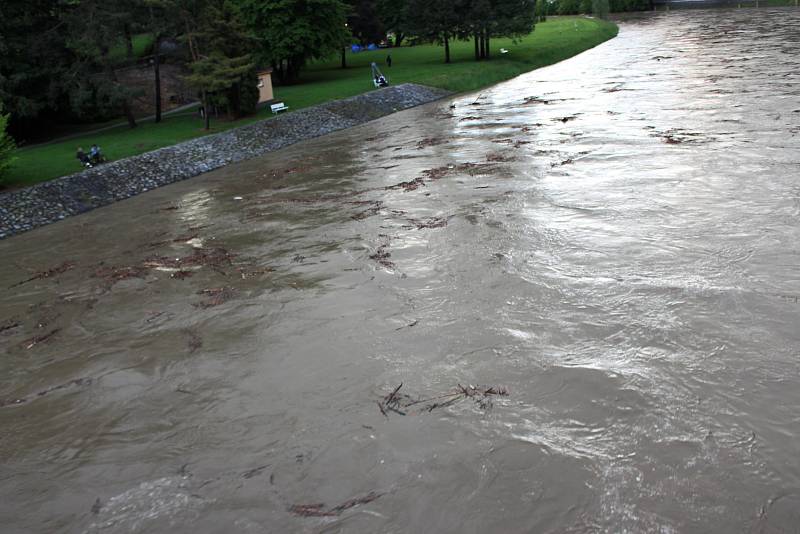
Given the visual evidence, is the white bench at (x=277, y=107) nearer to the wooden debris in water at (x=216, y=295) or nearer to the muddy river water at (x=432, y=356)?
the muddy river water at (x=432, y=356)

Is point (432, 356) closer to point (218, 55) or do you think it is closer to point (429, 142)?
point (429, 142)

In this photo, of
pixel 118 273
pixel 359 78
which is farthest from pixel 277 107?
pixel 118 273

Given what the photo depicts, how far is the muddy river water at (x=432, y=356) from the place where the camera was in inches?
265

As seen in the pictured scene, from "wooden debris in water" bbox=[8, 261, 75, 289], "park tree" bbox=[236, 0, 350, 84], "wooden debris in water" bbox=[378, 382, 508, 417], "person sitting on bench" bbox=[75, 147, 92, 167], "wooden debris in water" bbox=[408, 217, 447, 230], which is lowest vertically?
"wooden debris in water" bbox=[378, 382, 508, 417]

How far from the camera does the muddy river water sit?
674 centimetres

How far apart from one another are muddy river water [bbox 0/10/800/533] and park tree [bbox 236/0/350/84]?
2288 cm

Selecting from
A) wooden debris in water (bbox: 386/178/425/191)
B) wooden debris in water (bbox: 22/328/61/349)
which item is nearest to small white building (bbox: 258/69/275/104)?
wooden debris in water (bbox: 386/178/425/191)

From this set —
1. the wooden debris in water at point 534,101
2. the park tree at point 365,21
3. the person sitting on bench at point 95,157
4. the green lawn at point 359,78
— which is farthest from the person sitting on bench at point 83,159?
the park tree at point 365,21

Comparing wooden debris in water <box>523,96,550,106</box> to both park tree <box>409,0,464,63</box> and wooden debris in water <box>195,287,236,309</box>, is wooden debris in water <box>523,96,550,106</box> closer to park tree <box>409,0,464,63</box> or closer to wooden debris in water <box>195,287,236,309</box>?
park tree <box>409,0,464,63</box>

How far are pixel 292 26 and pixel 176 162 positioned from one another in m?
17.3

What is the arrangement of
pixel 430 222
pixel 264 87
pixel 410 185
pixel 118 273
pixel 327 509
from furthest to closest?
pixel 264 87, pixel 410 185, pixel 430 222, pixel 118 273, pixel 327 509

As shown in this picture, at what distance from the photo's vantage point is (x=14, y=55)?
2938cm

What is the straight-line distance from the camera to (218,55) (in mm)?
30312

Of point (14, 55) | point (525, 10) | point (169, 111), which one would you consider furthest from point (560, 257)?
point (525, 10)
